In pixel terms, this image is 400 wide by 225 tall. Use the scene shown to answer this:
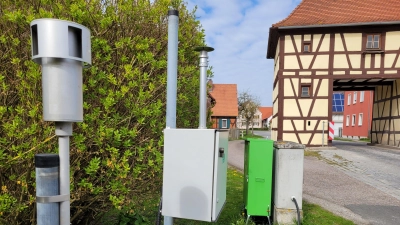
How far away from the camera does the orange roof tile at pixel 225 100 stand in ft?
91.8

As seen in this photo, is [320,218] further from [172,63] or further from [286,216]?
[172,63]

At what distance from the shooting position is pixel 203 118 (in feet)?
7.05

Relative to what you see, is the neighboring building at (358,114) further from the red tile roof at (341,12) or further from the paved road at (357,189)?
the paved road at (357,189)

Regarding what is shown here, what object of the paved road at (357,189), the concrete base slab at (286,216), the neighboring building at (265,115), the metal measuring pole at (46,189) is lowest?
the neighboring building at (265,115)

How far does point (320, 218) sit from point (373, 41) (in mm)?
13438

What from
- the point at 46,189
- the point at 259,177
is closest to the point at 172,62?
the point at 46,189

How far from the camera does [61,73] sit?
1.23 metres

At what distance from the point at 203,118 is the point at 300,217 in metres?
2.19

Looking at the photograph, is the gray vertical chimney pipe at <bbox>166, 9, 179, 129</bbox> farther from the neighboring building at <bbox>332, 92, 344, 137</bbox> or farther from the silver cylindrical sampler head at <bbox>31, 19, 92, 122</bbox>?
the neighboring building at <bbox>332, 92, 344, 137</bbox>

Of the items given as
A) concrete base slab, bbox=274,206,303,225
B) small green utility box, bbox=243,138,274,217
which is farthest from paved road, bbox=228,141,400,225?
small green utility box, bbox=243,138,274,217

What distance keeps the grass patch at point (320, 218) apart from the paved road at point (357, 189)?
242 millimetres

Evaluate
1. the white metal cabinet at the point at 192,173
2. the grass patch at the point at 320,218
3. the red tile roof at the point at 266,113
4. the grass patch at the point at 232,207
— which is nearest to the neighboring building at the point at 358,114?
the grass patch at the point at 232,207

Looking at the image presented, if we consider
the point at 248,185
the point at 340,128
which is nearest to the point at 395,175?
the point at 248,185

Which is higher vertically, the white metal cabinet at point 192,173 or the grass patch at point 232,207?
the white metal cabinet at point 192,173
